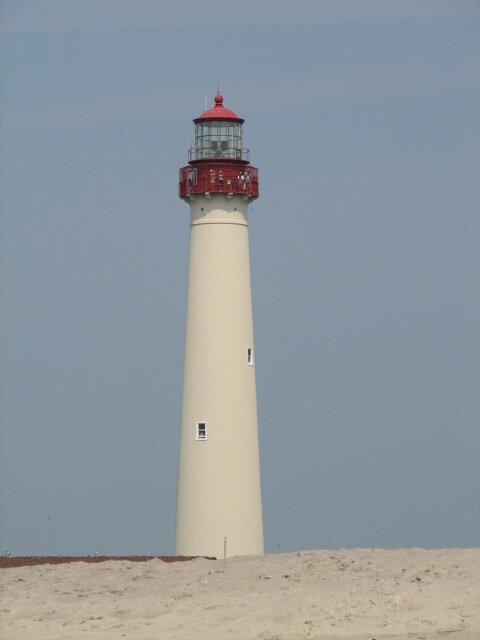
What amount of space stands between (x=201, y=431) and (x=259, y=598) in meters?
12.4

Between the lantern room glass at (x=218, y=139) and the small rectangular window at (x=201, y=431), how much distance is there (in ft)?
21.8

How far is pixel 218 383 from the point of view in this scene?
4025 centimetres

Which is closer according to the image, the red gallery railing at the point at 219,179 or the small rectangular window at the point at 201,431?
the small rectangular window at the point at 201,431

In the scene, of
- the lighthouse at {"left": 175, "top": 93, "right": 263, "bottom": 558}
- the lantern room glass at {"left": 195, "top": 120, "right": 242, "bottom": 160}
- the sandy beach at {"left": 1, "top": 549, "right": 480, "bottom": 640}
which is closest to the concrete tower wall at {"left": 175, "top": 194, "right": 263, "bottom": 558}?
the lighthouse at {"left": 175, "top": 93, "right": 263, "bottom": 558}

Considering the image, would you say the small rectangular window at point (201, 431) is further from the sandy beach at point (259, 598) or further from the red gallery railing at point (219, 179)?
the sandy beach at point (259, 598)

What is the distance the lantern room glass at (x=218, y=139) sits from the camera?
41.5 m

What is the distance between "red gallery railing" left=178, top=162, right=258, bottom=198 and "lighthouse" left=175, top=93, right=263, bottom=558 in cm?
2

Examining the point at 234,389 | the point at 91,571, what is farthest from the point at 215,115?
the point at 91,571

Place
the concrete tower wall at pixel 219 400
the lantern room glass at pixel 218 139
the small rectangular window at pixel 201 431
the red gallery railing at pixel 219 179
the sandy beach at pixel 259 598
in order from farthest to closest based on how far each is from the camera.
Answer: the lantern room glass at pixel 218 139
the red gallery railing at pixel 219 179
the small rectangular window at pixel 201 431
the concrete tower wall at pixel 219 400
the sandy beach at pixel 259 598

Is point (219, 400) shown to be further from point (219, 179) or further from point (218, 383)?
point (219, 179)

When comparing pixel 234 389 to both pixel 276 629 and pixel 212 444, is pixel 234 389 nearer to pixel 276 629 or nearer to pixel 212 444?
pixel 212 444

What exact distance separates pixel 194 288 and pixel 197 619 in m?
14.9

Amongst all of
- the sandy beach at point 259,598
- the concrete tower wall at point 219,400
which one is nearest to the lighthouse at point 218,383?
the concrete tower wall at point 219,400

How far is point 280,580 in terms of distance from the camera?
2930 centimetres
